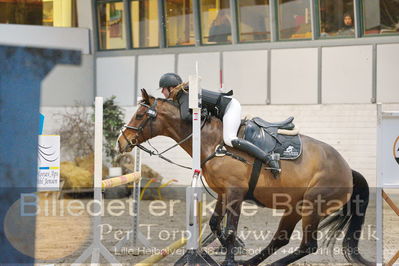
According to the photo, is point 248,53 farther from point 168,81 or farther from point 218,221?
point 218,221

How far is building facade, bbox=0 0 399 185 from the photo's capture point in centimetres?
1244

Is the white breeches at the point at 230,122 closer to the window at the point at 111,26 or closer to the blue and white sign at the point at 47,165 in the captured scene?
the blue and white sign at the point at 47,165

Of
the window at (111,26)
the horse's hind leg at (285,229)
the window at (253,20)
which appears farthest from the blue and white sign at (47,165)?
the window at (111,26)

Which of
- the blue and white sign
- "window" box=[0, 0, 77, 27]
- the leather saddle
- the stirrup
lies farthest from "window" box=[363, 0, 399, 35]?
the blue and white sign

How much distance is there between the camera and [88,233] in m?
9.02

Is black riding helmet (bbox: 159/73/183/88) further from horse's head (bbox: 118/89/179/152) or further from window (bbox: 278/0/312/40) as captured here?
window (bbox: 278/0/312/40)

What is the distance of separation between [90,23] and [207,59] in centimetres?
304

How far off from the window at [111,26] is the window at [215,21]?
2.03 m

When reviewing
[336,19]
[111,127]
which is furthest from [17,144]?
[336,19]

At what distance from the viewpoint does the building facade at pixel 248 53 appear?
12.4 meters

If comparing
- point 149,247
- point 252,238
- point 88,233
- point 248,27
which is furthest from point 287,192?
point 248,27

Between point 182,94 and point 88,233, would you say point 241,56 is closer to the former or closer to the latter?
point 88,233

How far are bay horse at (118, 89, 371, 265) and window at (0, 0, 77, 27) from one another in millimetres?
8654

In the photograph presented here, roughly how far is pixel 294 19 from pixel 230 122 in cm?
778
